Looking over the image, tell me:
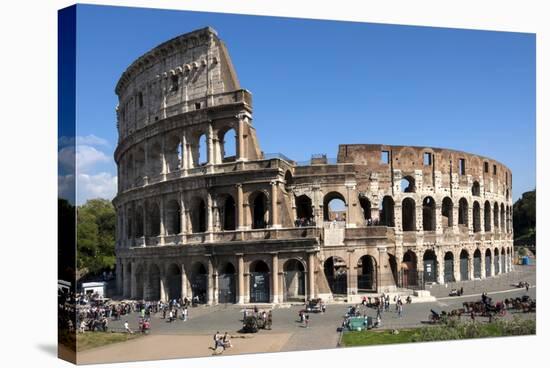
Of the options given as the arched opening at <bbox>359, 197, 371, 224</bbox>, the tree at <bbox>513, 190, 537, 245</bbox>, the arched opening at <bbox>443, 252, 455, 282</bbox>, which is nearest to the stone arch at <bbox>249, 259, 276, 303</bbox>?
the arched opening at <bbox>359, 197, 371, 224</bbox>

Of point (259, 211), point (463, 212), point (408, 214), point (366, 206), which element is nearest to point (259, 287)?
point (259, 211)

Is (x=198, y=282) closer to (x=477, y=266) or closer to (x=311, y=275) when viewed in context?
(x=311, y=275)

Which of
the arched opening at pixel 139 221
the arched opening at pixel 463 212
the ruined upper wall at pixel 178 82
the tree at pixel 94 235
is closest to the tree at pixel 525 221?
the arched opening at pixel 463 212

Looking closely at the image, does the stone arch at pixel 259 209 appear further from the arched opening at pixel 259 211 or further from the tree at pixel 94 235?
the tree at pixel 94 235

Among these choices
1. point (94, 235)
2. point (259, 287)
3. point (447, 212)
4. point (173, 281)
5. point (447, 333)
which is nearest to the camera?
point (447, 333)

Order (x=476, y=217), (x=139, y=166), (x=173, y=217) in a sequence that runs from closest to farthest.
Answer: (x=139, y=166) → (x=173, y=217) → (x=476, y=217)

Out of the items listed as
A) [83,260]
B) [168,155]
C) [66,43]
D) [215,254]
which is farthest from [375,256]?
[66,43]

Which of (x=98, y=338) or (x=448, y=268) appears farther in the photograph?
(x=448, y=268)

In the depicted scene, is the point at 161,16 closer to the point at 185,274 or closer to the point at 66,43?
the point at 66,43
